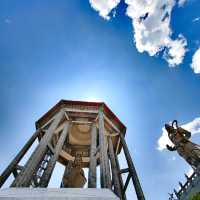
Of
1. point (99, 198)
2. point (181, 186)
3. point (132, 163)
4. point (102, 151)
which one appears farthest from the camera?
point (181, 186)

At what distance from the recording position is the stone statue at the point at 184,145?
1425cm

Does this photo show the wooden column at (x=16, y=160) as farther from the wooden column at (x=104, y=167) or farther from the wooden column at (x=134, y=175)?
the wooden column at (x=134, y=175)

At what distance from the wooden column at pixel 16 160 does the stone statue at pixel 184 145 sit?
9787 mm

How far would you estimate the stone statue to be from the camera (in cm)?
1425

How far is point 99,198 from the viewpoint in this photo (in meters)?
1.82

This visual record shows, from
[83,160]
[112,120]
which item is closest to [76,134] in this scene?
[83,160]

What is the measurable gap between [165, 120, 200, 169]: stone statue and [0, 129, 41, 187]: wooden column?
9.79 metres

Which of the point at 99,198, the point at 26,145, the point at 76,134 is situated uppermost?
the point at 76,134

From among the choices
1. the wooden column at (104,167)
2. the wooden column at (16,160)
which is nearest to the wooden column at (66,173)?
the wooden column at (16,160)

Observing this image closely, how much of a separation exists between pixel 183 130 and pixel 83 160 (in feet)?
26.4

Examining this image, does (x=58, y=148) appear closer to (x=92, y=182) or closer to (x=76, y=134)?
(x=92, y=182)

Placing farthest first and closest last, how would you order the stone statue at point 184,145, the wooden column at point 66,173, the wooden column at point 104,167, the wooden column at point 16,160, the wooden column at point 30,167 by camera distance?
the stone statue at point 184,145 → the wooden column at point 66,173 → the wooden column at point 16,160 → the wooden column at point 104,167 → the wooden column at point 30,167

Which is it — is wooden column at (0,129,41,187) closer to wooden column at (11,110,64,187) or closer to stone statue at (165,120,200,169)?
wooden column at (11,110,64,187)

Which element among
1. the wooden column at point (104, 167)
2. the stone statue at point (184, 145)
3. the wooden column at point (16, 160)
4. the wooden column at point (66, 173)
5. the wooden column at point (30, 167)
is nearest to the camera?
the wooden column at point (30, 167)
